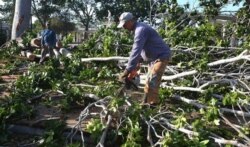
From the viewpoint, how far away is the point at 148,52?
22.2ft

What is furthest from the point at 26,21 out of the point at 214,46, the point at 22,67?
the point at 214,46

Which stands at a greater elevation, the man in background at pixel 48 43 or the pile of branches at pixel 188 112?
the man in background at pixel 48 43

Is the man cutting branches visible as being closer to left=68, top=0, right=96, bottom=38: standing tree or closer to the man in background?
the man in background

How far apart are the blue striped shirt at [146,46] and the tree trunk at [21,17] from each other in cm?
824

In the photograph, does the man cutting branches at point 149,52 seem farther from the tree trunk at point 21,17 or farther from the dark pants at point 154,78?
the tree trunk at point 21,17

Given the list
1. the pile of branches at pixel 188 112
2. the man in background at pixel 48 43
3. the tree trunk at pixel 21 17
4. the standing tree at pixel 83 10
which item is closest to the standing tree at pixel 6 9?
the standing tree at pixel 83 10

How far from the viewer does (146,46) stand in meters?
6.71

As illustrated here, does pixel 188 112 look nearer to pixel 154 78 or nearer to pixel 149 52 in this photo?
pixel 154 78

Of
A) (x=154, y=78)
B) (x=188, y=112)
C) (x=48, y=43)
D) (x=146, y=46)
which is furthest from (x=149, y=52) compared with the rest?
(x=48, y=43)

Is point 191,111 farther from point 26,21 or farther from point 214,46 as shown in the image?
point 26,21

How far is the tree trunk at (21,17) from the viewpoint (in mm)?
14188

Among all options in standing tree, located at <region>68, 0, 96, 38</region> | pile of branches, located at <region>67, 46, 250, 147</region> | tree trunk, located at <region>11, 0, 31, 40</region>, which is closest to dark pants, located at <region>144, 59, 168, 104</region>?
pile of branches, located at <region>67, 46, 250, 147</region>

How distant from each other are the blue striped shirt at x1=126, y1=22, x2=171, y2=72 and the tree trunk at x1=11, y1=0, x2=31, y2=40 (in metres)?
8.24

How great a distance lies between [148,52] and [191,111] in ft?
3.74
